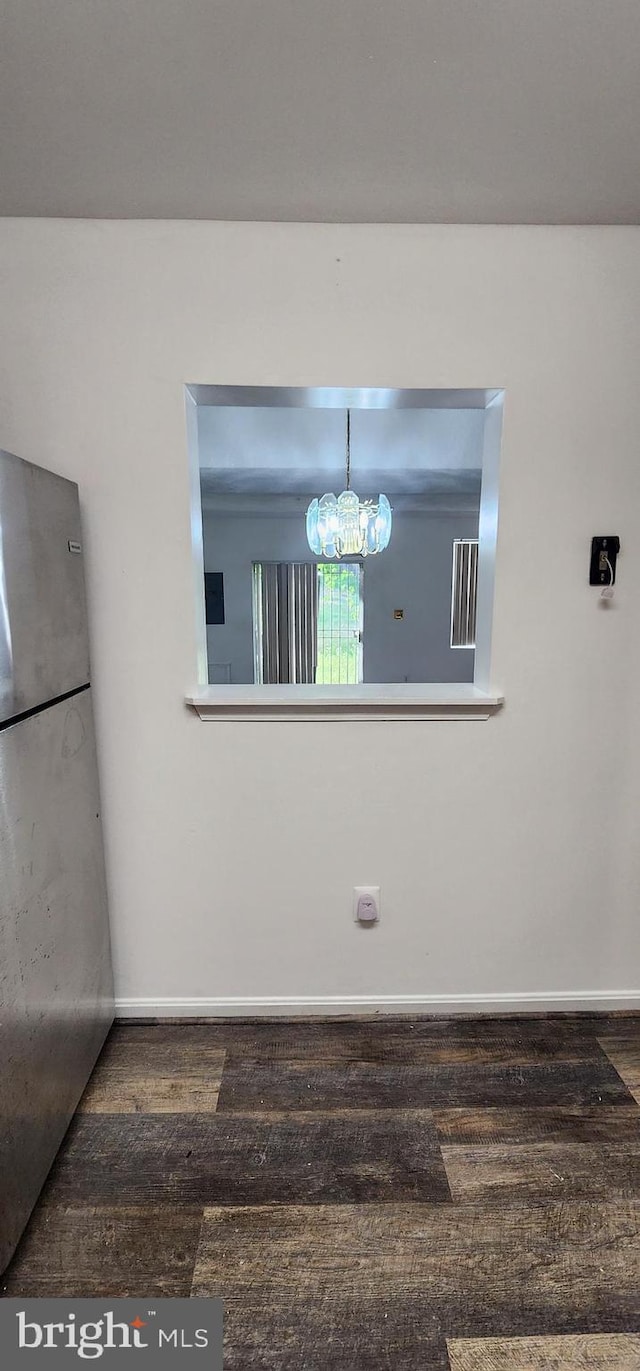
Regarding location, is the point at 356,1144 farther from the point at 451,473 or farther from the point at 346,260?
the point at 451,473

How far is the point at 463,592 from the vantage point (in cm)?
643

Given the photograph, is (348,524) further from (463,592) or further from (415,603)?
(463,592)

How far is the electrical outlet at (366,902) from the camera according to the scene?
68.4 inches

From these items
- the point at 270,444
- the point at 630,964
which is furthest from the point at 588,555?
the point at 270,444

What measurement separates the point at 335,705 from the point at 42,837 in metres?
0.82

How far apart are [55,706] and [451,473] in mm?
3907

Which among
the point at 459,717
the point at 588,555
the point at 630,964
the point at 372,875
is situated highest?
the point at 588,555

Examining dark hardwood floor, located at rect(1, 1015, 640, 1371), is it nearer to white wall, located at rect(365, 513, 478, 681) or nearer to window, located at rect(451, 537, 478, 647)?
white wall, located at rect(365, 513, 478, 681)

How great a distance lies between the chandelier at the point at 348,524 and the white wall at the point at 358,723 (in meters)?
2.03

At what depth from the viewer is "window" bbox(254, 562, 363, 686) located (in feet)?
20.8

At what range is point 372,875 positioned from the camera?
5.72ft

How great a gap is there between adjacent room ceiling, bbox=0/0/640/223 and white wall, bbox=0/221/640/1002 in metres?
0.10

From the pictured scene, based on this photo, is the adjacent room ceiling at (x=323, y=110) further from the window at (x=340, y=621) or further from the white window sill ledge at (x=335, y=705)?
the window at (x=340, y=621)

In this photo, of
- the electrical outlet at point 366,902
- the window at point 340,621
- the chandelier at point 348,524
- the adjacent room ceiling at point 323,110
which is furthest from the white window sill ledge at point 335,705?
the window at point 340,621
